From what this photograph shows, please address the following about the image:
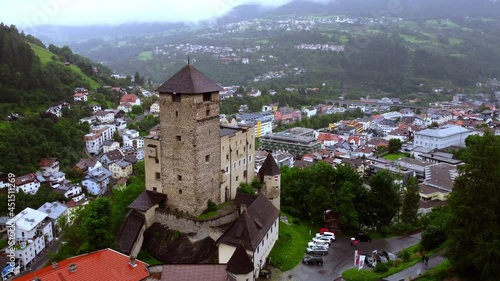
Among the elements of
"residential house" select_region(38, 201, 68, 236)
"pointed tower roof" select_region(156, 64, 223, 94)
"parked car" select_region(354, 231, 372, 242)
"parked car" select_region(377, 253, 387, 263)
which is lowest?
"residential house" select_region(38, 201, 68, 236)

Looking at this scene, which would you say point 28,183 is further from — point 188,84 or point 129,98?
point 129,98

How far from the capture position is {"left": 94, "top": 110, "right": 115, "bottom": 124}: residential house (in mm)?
104144

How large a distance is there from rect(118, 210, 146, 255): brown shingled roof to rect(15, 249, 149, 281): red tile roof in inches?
234

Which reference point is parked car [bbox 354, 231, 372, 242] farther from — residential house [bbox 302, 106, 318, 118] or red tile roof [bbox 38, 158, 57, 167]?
residential house [bbox 302, 106, 318, 118]

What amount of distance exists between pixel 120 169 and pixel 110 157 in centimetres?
462

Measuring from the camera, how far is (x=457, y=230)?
81.7 feet

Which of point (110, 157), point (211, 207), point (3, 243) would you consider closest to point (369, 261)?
point (211, 207)

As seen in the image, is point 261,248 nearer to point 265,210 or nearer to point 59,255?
point 265,210

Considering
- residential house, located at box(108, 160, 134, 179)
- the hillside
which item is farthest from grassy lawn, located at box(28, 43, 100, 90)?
residential house, located at box(108, 160, 134, 179)

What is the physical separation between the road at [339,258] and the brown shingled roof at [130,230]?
10683 mm

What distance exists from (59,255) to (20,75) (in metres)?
69.6

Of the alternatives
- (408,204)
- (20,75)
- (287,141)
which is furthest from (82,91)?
(408,204)

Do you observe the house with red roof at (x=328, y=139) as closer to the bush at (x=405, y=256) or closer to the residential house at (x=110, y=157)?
the residential house at (x=110, y=157)

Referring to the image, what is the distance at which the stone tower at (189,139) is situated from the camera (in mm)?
32438
